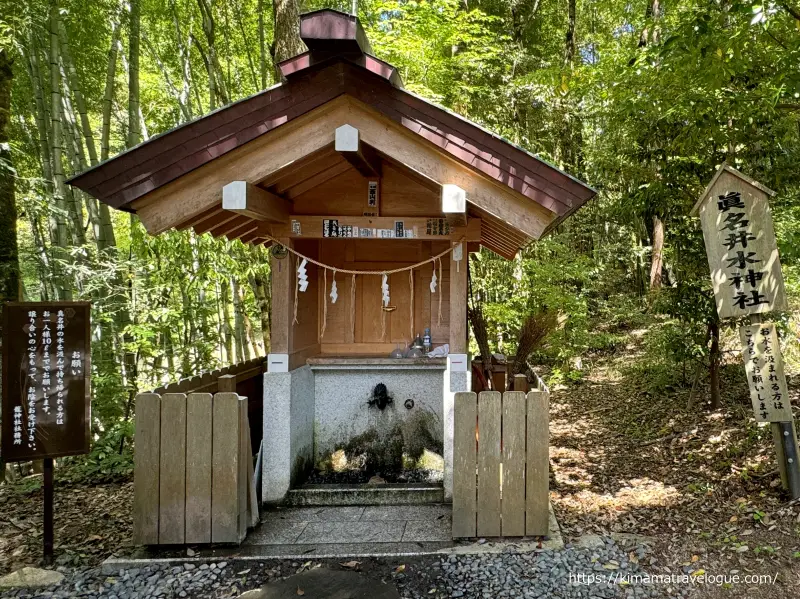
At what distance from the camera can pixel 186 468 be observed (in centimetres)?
344

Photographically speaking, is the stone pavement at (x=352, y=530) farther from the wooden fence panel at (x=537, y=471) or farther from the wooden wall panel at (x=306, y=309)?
the wooden wall panel at (x=306, y=309)

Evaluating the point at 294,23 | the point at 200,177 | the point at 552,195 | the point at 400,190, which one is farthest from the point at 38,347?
the point at 294,23

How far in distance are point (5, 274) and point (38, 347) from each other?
229cm

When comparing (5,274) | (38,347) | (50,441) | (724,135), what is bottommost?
(50,441)

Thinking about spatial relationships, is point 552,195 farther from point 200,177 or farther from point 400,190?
point 200,177

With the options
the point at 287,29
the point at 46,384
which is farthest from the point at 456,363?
the point at 287,29

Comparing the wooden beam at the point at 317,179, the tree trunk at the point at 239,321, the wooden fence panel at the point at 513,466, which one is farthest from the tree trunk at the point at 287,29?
the tree trunk at the point at 239,321

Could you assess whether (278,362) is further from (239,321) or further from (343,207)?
(239,321)

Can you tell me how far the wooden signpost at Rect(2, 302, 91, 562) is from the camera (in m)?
3.15

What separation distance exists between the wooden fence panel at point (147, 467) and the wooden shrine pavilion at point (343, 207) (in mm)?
1035

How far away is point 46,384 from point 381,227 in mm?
2888

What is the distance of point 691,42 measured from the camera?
13.2ft

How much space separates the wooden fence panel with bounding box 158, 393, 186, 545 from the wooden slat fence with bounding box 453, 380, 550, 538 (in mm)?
2012

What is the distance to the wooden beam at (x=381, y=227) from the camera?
4.41 meters
